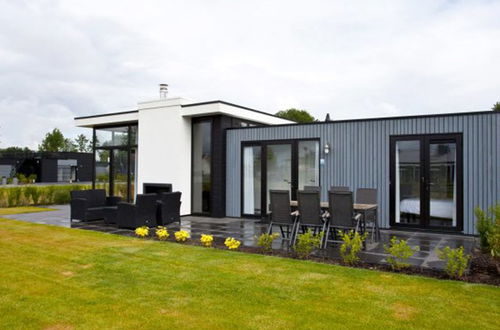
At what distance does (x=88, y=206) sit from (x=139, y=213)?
2350 mm

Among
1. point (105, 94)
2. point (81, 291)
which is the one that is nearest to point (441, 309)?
point (81, 291)

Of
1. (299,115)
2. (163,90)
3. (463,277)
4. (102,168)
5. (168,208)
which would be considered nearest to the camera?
(463,277)

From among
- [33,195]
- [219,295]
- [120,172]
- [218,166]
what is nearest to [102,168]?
[120,172]

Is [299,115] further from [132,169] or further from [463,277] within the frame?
[463,277]

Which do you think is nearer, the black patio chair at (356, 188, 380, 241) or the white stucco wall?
the black patio chair at (356, 188, 380, 241)

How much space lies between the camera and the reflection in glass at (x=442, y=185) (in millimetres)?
8109

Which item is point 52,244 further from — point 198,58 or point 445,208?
point 198,58

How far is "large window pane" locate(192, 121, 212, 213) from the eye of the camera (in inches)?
441

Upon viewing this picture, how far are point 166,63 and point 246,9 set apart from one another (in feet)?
15.1

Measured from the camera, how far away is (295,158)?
10039mm

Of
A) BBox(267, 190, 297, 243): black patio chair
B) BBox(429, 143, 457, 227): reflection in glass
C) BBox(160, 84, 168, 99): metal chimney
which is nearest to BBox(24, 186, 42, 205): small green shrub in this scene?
BBox(160, 84, 168, 99): metal chimney

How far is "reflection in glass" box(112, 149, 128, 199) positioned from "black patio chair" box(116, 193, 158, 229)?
182 inches

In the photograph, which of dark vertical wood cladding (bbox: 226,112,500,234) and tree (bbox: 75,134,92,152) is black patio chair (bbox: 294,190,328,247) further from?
tree (bbox: 75,134,92,152)

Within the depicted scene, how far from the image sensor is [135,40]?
11.5 m
